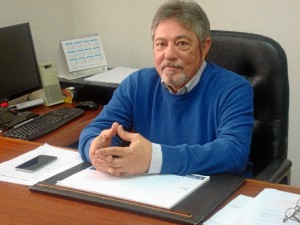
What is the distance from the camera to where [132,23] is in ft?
9.46

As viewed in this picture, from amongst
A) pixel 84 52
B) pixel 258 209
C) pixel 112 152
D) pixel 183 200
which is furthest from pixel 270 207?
pixel 84 52

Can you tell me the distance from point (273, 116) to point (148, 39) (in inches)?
52.5

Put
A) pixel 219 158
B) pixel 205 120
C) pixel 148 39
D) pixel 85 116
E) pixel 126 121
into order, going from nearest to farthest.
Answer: pixel 219 158, pixel 205 120, pixel 126 121, pixel 85 116, pixel 148 39

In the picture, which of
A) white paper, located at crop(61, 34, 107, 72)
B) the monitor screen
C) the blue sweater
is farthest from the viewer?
white paper, located at crop(61, 34, 107, 72)

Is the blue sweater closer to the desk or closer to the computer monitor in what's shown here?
the desk

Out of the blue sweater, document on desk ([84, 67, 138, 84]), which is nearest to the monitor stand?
document on desk ([84, 67, 138, 84])

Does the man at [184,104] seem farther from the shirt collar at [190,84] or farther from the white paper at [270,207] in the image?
the white paper at [270,207]

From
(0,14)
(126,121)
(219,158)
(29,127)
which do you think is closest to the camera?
(219,158)

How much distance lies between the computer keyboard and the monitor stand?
5 centimetres

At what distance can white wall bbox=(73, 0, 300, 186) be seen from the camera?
7.89 ft

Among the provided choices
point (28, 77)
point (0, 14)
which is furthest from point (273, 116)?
point (0, 14)

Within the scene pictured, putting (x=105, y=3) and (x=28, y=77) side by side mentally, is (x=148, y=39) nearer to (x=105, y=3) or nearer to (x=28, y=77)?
(x=105, y=3)

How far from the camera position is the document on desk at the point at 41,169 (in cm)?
133

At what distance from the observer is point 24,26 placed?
91.4 inches
